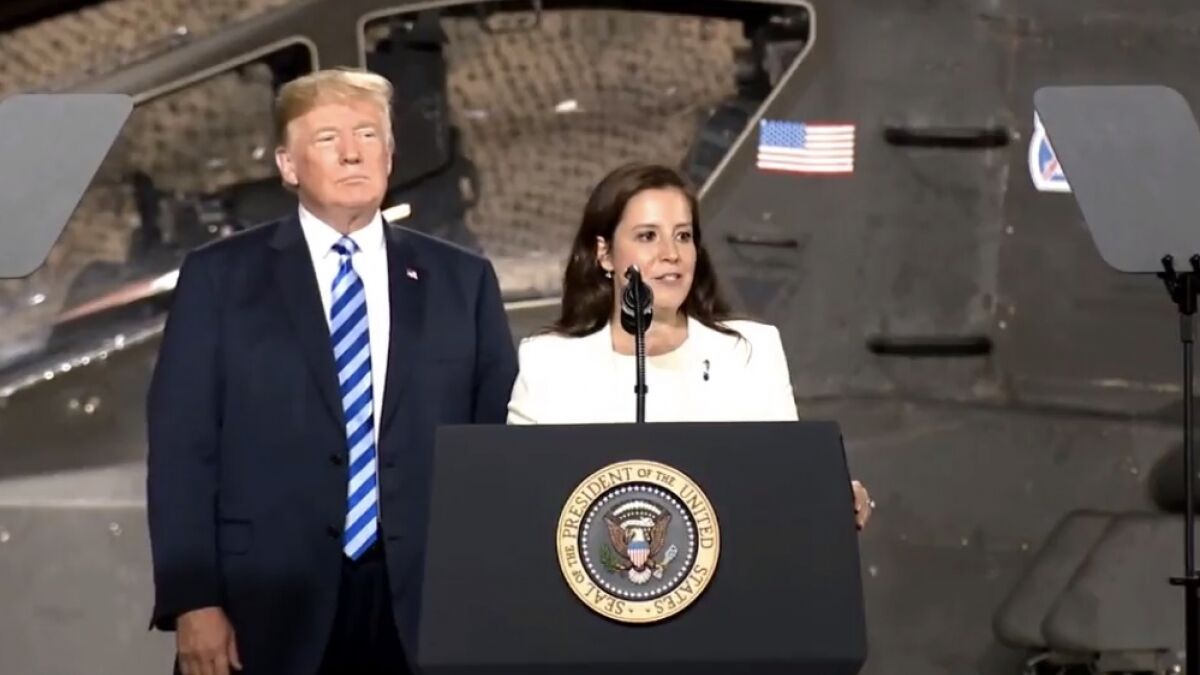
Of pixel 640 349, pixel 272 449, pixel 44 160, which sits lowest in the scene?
pixel 272 449

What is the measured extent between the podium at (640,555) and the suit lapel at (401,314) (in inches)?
20.2

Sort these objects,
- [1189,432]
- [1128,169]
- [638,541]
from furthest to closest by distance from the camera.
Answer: [1128,169] → [1189,432] → [638,541]

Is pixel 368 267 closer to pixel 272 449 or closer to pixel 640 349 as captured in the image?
pixel 272 449

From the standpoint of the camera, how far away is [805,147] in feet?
10.7

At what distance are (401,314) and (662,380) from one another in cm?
39

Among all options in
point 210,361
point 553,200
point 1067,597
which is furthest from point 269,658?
point 1067,597

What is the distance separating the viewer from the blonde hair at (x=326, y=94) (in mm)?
2195

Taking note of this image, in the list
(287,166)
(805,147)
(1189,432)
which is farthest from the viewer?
(805,147)

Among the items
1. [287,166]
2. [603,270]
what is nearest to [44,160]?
[287,166]

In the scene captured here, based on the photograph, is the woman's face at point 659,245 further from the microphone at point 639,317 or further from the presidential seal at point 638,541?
the presidential seal at point 638,541

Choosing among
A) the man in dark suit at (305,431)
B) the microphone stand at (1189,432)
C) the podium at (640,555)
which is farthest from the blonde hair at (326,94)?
the microphone stand at (1189,432)

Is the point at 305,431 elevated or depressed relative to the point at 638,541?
depressed

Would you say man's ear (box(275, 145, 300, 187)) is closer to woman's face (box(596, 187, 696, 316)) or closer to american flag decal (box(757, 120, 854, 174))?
woman's face (box(596, 187, 696, 316))

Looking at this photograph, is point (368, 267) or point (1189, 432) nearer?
point (368, 267)
